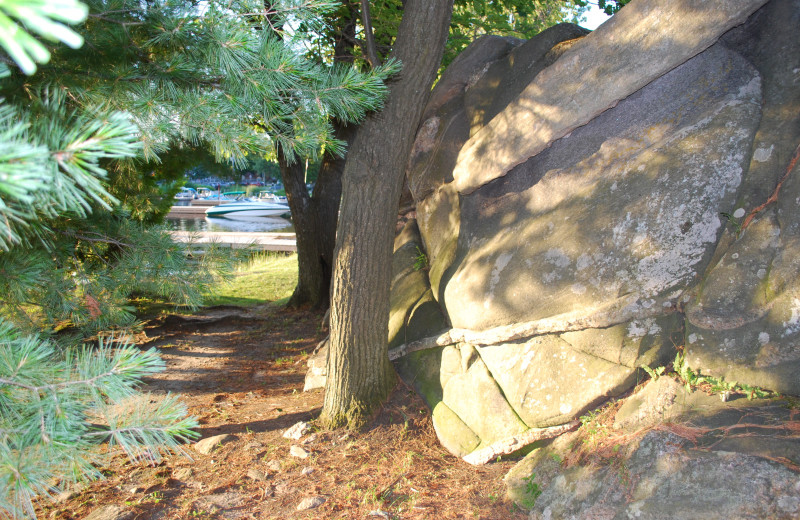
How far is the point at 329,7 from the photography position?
3.02 metres

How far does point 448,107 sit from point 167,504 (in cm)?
485

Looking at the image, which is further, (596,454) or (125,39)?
(596,454)

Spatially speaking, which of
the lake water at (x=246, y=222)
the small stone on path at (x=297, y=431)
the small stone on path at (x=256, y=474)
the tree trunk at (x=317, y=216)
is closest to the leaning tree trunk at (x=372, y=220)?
the small stone on path at (x=297, y=431)

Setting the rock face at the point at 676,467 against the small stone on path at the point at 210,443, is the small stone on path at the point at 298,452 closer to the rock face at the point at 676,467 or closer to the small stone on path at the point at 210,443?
the small stone on path at the point at 210,443

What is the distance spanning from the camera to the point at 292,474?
388 cm

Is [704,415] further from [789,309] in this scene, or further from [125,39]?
[125,39]

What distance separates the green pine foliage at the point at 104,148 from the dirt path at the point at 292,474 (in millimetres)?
570

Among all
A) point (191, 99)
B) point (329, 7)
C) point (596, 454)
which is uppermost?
point (329, 7)

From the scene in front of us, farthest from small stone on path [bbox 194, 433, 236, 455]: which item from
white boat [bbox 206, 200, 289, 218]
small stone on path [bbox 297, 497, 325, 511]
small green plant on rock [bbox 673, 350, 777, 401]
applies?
white boat [bbox 206, 200, 289, 218]

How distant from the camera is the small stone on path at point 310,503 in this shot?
11.5 feet

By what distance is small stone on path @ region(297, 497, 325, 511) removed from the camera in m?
3.49

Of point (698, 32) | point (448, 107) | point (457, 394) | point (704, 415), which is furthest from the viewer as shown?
point (448, 107)

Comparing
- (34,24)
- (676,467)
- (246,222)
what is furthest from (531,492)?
(246,222)

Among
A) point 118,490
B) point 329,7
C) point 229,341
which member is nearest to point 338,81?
point 329,7
